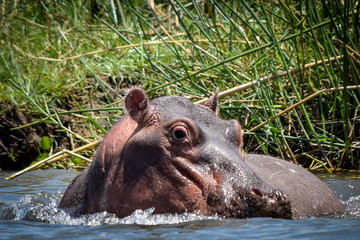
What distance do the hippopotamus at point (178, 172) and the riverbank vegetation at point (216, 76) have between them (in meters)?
1.15

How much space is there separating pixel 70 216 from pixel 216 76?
2769 millimetres

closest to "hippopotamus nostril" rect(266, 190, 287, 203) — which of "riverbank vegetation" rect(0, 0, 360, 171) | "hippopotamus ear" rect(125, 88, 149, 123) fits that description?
"hippopotamus ear" rect(125, 88, 149, 123)

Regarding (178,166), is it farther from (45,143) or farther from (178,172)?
(45,143)

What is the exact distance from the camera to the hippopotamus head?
3197mm

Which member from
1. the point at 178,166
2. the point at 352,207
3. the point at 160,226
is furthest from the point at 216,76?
the point at 160,226

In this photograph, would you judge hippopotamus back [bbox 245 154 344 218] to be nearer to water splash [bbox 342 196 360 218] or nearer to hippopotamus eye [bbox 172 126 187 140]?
water splash [bbox 342 196 360 218]

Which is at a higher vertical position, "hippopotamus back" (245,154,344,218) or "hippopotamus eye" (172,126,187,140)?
"hippopotamus eye" (172,126,187,140)

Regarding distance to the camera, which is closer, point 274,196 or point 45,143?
point 274,196

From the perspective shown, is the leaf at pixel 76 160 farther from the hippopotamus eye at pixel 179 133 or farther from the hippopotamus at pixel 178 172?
the hippopotamus eye at pixel 179 133

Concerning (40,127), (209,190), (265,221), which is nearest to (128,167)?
(209,190)

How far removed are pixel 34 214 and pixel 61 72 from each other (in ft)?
13.4

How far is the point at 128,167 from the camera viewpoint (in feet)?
11.4

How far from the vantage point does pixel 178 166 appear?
337 centimetres

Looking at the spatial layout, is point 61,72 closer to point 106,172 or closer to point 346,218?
point 106,172
